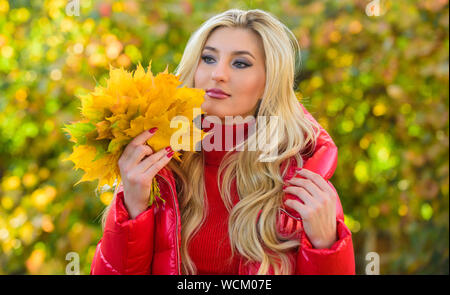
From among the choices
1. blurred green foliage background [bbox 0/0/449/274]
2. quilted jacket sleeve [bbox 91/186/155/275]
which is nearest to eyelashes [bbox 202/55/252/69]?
quilted jacket sleeve [bbox 91/186/155/275]

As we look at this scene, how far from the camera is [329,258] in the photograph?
1.29 metres

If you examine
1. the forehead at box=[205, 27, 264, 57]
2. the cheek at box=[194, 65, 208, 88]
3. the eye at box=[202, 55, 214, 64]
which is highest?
the forehead at box=[205, 27, 264, 57]

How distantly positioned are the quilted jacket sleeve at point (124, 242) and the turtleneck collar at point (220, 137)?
0.95 feet

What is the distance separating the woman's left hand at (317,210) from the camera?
132 centimetres

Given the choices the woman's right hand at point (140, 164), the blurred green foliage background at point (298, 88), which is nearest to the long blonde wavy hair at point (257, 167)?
the woman's right hand at point (140, 164)

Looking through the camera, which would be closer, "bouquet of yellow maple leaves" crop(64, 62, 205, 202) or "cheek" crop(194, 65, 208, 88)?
"bouquet of yellow maple leaves" crop(64, 62, 205, 202)

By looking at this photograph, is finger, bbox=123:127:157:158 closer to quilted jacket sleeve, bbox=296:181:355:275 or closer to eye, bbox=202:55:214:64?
eye, bbox=202:55:214:64

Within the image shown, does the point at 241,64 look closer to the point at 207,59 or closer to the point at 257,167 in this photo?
the point at 207,59

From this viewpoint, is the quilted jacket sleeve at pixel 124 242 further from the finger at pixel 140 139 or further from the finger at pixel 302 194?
the finger at pixel 302 194

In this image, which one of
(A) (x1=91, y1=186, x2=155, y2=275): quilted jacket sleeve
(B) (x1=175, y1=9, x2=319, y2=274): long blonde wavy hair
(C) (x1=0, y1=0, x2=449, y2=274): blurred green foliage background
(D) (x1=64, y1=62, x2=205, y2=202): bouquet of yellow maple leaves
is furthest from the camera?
(C) (x1=0, y1=0, x2=449, y2=274): blurred green foliage background

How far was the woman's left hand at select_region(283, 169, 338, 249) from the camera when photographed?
1318 mm

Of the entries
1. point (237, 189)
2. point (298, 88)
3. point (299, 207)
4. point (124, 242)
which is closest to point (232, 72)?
point (237, 189)

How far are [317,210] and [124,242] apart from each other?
1.74ft

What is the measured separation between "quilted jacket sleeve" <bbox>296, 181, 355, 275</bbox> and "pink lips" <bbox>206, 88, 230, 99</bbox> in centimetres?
48
